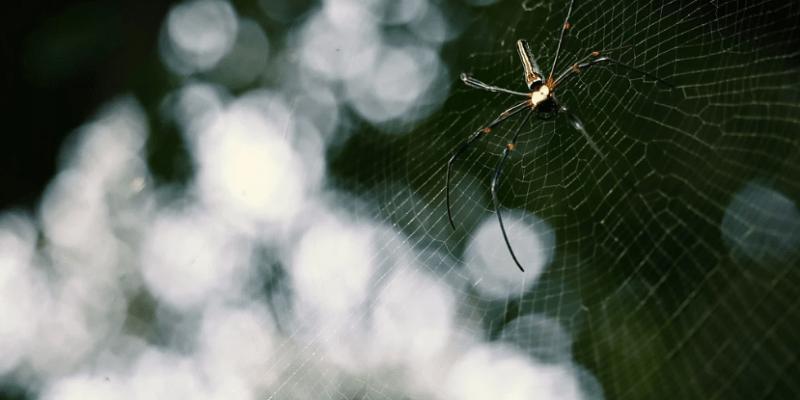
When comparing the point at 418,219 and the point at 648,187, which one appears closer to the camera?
the point at 648,187

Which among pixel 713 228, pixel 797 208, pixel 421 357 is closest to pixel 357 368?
pixel 421 357

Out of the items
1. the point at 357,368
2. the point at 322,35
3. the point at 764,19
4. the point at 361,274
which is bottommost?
the point at 357,368

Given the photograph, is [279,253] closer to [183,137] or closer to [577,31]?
[183,137]

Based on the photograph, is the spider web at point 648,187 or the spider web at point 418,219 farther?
the spider web at point 418,219

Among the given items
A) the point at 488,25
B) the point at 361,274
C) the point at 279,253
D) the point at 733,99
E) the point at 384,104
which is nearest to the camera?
the point at 733,99

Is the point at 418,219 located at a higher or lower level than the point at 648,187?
lower

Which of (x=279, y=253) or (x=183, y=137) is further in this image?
(x=183, y=137)

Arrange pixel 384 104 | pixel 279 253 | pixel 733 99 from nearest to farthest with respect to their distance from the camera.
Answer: pixel 733 99, pixel 279 253, pixel 384 104

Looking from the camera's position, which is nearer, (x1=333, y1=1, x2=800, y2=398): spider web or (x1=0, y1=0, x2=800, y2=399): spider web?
(x1=333, y1=1, x2=800, y2=398): spider web
